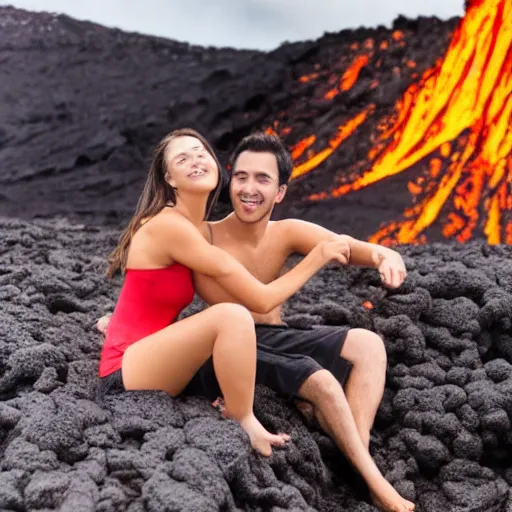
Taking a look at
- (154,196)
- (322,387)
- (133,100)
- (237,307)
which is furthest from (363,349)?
(133,100)

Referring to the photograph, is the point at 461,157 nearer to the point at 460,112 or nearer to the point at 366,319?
the point at 460,112

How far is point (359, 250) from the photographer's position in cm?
225

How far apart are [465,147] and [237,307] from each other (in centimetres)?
287

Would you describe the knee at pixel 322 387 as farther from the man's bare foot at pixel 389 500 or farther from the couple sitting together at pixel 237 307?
the man's bare foot at pixel 389 500

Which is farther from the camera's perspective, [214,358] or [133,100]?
[133,100]

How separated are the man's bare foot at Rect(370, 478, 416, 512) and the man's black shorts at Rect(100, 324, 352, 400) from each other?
0.34 metres

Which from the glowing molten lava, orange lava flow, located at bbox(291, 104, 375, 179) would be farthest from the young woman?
orange lava flow, located at bbox(291, 104, 375, 179)

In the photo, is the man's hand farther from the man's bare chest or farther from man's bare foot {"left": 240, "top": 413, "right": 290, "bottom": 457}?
man's bare foot {"left": 240, "top": 413, "right": 290, "bottom": 457}

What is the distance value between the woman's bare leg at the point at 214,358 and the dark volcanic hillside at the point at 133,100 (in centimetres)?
271

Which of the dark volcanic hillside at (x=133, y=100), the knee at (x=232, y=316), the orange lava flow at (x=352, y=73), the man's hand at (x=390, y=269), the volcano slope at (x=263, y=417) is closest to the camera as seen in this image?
the volcano slope at (x=263, y=417)

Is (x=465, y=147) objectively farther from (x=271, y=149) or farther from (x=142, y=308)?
(x=142, y=308)

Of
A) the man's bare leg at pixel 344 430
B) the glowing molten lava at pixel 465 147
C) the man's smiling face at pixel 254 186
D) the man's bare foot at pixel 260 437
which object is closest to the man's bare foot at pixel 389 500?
the man's bare leg at pixel 344 430

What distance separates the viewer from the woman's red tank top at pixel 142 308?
2.06m

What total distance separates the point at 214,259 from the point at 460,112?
2.95 m
